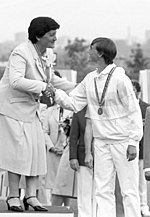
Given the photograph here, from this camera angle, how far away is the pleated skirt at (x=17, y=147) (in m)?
6.92

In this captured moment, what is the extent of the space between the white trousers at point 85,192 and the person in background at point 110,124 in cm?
68

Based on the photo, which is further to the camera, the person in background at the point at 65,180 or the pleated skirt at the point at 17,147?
the person in background at the point at 65,180

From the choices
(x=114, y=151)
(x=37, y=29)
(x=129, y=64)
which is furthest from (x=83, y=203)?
(x=129, y=64)

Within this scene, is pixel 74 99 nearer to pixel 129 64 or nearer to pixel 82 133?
pixel 82 133

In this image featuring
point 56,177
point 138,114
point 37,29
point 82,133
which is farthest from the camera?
point 56,177

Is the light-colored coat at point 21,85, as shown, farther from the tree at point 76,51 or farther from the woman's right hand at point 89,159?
the tree at point 76,51

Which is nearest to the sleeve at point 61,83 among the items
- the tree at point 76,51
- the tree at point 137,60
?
the tree at point 76,51

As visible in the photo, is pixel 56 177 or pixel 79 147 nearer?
Answer: pixel 79 147

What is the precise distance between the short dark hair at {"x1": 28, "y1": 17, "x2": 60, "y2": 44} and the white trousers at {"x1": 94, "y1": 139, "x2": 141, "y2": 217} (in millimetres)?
1593

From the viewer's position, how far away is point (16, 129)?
692cm

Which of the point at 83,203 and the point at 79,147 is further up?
the point at 79,147

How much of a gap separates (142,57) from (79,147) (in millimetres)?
40547

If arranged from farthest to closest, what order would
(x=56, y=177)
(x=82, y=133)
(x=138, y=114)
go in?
(x=56, y=177)
(x=82, y=133)
(x=138, y=114)

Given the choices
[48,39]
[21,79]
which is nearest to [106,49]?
[48,39]
